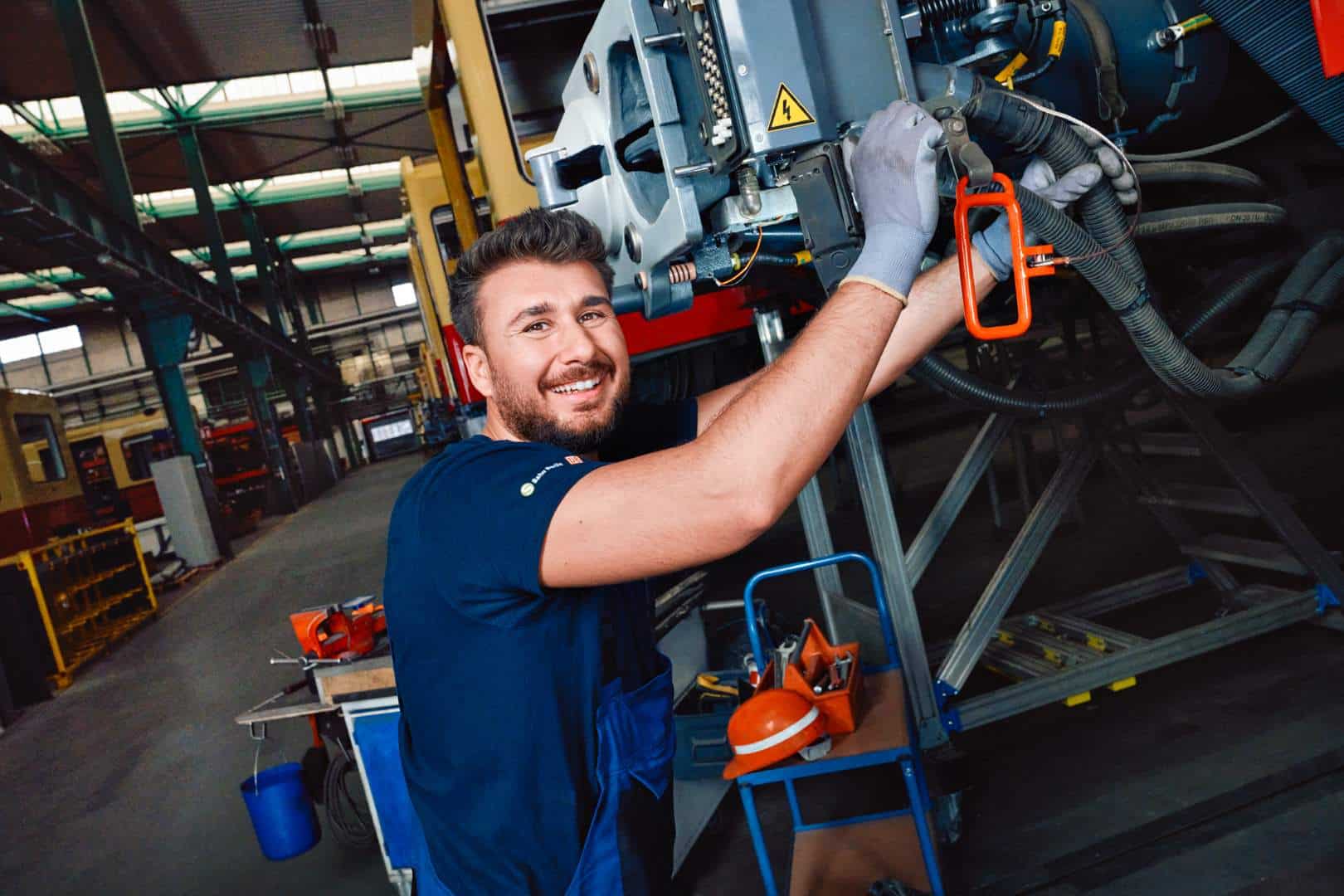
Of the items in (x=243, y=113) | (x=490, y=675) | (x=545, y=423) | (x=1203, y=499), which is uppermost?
(x=243, y=113)

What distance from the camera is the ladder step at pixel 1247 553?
3.07m

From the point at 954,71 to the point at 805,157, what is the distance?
0.92 feet

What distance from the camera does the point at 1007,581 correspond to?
2.79m

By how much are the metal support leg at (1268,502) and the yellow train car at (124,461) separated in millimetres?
13647

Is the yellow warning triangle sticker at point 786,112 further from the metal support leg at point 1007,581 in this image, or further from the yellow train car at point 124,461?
the yellow train car at point 124,461

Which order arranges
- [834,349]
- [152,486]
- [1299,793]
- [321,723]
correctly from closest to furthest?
1. [834,349]
2. [1299,793]
3. [321,723]
4. [152,486]

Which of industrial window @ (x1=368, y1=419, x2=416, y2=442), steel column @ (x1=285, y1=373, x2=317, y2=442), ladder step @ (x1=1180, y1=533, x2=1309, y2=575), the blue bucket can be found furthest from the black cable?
industrial window @ (x1=368, y1=419, x2=416, y2=442)

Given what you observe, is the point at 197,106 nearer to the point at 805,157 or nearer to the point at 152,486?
the point at 152,486

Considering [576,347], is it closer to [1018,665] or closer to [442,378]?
[1018,665]

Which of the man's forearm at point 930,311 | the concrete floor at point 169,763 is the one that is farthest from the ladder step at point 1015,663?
the concrete floor at point 169,763

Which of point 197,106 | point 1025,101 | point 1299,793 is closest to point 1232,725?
point 1299,793

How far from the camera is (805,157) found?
3.62 ft

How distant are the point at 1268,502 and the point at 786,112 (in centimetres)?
274

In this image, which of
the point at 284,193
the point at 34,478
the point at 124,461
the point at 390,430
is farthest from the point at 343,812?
the point at 390,430
